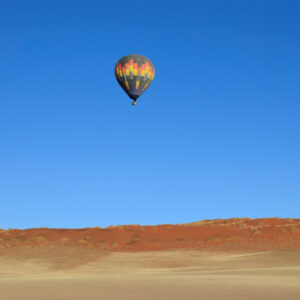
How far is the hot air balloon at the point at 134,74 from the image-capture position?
46.3 m

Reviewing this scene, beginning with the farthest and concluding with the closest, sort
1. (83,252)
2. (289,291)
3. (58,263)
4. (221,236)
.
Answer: (221,236) < (83,252) < (58,263) < (289,291)

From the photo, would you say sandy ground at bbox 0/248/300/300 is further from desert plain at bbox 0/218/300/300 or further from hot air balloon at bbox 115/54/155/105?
hot air balloon at bbox 115/54/155/105

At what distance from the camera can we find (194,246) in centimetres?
4434

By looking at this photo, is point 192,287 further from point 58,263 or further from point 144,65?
point 144,65

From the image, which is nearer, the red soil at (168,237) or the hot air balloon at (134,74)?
the red soil at (168,237)

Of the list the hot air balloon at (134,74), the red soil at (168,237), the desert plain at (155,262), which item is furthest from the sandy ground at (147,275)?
the hot air balloon at (134,74)

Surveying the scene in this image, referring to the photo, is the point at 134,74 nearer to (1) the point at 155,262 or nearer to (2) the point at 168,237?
(2) the point at 168,237

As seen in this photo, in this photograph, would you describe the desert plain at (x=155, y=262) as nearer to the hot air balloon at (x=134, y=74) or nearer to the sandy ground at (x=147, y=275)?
the sandy ground at (x=147, y=275)

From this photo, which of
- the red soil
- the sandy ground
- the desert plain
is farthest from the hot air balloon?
the sandy ground

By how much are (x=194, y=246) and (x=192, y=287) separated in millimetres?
25707

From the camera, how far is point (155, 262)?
37.1 meters

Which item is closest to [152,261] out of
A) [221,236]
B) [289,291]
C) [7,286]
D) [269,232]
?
[221,236]

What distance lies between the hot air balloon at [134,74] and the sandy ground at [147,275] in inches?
586

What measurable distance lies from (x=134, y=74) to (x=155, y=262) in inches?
700
